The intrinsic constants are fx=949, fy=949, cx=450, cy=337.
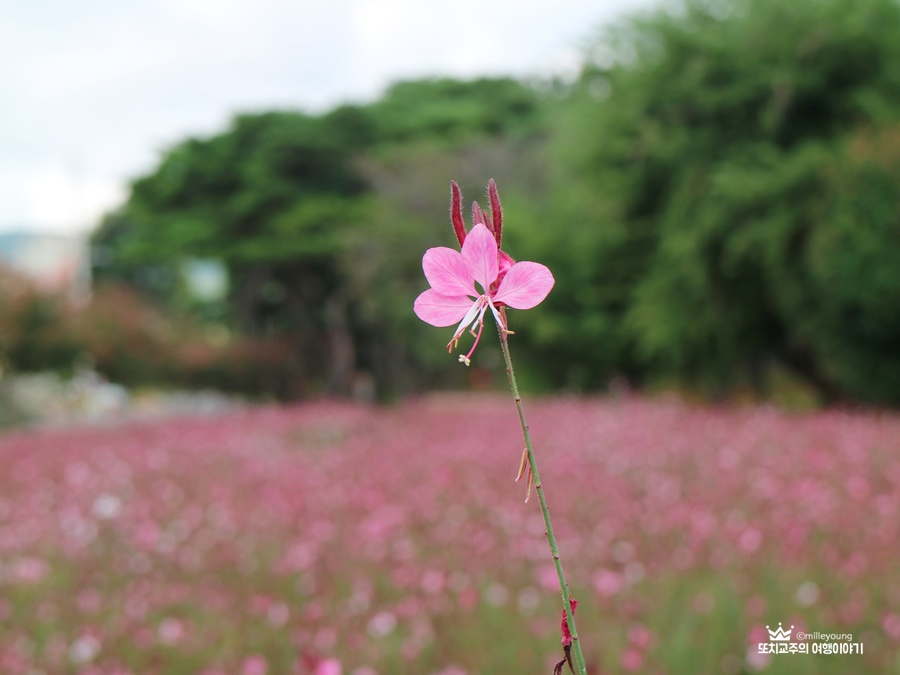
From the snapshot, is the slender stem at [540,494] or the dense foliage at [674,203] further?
the dense foliage at [674,203]

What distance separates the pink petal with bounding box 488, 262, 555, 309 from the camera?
1.66 feet

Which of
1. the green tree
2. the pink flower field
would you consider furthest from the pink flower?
the green tree

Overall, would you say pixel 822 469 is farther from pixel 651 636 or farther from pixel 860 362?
pixel 860 362

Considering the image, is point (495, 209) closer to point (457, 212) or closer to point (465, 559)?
point (457, 212)

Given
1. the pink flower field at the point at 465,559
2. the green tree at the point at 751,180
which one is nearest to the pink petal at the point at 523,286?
the pink flower field at the point at 465,559

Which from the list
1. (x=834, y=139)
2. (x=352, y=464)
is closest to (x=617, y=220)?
(x=834, y=139)

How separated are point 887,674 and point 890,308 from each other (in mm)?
8036

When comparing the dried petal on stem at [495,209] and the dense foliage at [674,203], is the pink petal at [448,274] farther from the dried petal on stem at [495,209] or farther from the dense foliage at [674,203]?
the dense foliage at [674,203]

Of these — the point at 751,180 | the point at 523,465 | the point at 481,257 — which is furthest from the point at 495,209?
the point at 751,180

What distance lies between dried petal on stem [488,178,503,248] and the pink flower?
1 centimetres

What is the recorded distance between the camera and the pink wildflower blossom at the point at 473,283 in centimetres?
51

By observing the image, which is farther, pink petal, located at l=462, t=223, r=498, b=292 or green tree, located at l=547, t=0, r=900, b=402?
green tree, located at l=547, t=0, r=900, b=402

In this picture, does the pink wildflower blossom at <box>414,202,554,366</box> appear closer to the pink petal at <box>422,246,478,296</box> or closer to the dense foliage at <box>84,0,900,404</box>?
the pink petal at <box>422,246,478,296</box>

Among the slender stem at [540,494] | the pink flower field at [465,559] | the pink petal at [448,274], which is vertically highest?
the pink petal at [448,274]
